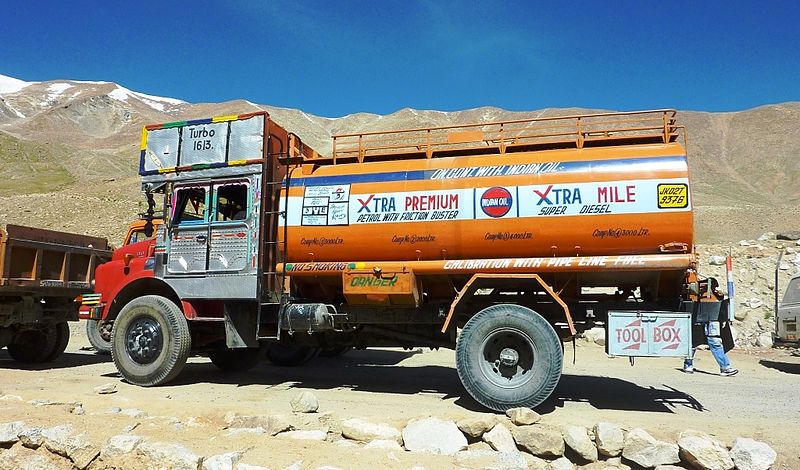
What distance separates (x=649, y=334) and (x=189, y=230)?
6718 millimetres

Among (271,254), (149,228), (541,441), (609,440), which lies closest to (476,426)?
(541,441)

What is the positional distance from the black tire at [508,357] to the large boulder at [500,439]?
1187mm

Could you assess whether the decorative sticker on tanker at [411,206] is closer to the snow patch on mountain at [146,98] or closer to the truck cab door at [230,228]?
the truck cab door at [230,228]

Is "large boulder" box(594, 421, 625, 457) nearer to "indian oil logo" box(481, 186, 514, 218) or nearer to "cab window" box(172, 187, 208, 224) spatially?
"indian oil logo" box(481, 186, 514, 218)

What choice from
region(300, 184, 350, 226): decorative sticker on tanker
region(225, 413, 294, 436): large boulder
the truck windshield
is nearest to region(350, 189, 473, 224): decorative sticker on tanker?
region(300, 184, 350, 226): decorative sticker on tanker

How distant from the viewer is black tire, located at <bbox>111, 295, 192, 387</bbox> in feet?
28.6

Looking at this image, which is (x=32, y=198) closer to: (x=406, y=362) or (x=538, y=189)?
(x=406, y=362)

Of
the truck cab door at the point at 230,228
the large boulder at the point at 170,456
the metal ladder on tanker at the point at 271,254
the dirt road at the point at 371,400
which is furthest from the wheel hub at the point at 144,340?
the large boulder at the point at 170,456

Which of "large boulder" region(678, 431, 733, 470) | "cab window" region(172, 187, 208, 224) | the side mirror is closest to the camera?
"large boulder" region(678, 431, 733, 470)

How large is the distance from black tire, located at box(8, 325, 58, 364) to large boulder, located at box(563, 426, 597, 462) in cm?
1037

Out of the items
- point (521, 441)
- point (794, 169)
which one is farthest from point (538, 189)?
point (794, 169)

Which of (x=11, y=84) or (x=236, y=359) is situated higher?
(x=11, y=84)

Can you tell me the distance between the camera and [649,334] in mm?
7160

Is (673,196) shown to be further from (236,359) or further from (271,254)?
(236,359)
